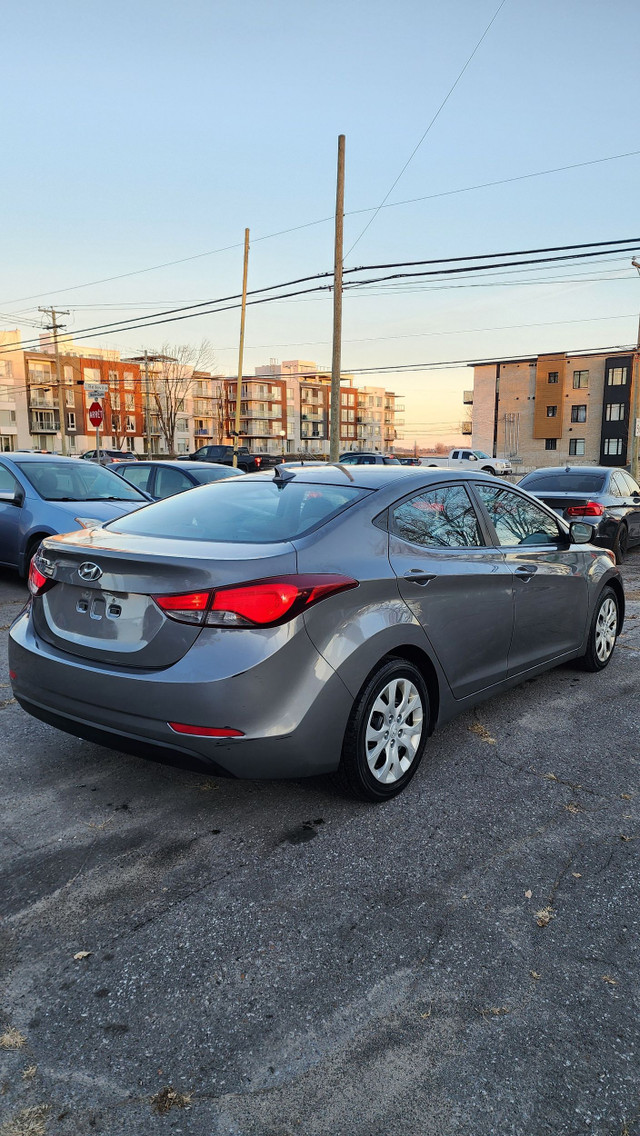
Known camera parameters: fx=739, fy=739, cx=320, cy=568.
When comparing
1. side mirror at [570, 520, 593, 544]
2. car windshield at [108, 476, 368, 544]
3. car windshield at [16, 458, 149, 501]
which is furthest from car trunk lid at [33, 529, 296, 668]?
car windshield at [16, 458, 149, 501]

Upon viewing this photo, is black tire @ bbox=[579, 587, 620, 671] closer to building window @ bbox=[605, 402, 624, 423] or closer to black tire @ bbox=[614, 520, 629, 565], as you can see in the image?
black tire @ bbox=[614, 520, 629, 565]

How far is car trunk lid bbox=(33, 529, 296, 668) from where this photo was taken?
2826mm

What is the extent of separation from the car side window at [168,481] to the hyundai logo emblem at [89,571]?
898cm

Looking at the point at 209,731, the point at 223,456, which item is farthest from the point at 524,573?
the point at 223,456

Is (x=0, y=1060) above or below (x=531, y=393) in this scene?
below

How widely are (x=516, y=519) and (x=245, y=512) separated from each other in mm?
1899

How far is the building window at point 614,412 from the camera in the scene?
65.4 meters

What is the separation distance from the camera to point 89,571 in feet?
10.0

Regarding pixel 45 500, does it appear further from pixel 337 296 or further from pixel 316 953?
pixel 337 296

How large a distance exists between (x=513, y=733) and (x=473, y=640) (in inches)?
31.1

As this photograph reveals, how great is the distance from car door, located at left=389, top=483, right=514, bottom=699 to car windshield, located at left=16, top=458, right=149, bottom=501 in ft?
18.6

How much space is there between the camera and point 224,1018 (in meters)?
2.07

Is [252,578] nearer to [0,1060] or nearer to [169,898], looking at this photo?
[169,898]

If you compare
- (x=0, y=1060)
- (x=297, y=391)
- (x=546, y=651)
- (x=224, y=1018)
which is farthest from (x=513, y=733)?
(x=297, y=391)
